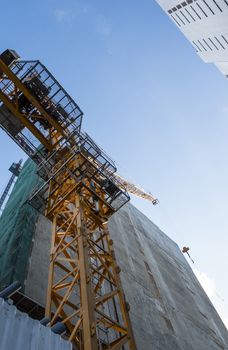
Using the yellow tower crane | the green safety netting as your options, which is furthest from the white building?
the green safety netting

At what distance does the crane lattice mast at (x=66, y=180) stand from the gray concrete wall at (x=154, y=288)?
826 millimetres

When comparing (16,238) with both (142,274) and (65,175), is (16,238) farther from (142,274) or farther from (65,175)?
(142,274)

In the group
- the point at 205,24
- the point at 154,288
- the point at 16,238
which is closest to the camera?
the point at 16,238

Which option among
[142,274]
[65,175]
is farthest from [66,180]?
[142,274]

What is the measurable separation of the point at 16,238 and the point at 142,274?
914cm

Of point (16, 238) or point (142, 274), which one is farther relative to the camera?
point (142, 274)

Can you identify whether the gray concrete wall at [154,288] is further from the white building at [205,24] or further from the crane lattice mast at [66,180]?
the white building at [205,24]

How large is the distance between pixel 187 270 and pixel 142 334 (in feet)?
55.0

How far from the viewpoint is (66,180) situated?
13.0 metres

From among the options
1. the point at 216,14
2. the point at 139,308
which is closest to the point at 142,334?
the point at 139,308

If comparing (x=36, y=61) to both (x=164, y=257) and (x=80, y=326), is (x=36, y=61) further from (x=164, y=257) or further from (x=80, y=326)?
(x=164, y=257)

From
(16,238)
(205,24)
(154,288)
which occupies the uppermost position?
(205,24)

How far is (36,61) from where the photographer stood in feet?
51.1

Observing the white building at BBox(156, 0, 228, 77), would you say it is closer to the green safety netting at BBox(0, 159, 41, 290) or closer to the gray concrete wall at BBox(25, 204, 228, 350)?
the gray concrete wall at BBox(25, 204, 228, 350)
